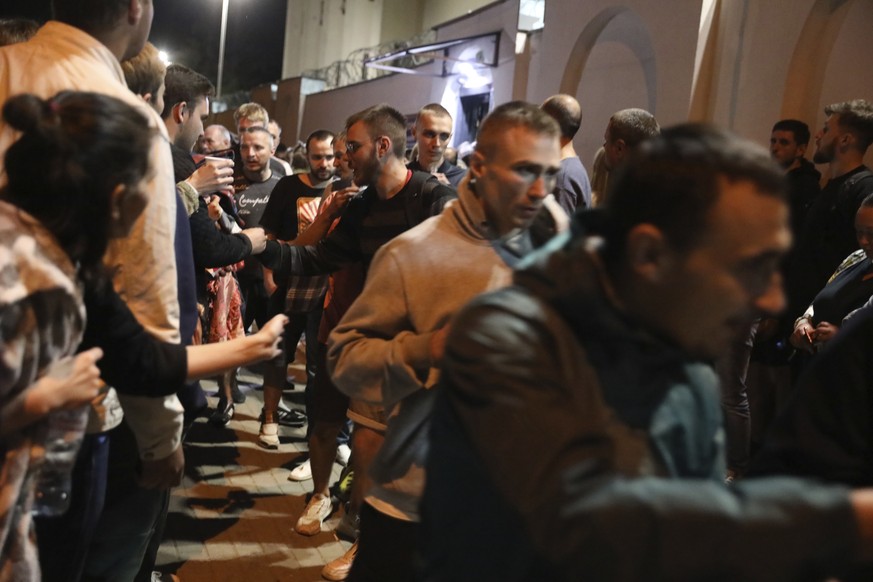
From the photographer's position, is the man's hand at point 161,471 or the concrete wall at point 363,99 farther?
the concrete wall at point 363,99

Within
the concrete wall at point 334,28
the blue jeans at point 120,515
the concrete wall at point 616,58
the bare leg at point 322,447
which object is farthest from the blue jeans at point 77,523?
the concrete wall at point 334,28

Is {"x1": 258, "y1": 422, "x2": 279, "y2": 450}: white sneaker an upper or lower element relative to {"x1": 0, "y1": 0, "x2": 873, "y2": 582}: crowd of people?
lower

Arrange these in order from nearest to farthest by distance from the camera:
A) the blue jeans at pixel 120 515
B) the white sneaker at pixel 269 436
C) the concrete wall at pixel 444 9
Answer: the blue jeans at pixel 120 515, the white sneaker at pixel 269 436, the concrete wall at pixel 444 9

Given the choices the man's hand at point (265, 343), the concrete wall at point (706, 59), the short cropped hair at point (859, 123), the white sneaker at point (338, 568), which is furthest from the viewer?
the concrete wall at point (706, 59)

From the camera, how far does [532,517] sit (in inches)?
47.9

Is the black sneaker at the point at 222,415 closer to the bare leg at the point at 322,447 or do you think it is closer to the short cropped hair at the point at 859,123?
the bare leg at the point at 322,447

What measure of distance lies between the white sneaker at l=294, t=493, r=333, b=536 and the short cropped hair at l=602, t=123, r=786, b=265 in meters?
4.02

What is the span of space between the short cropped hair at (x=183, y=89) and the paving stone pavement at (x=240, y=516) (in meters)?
2.28

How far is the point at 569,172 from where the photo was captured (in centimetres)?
490

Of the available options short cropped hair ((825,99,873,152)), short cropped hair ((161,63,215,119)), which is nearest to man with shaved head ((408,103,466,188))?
short cropped hair ((161,63,215,119))

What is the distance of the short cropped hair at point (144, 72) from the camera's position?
123 inches

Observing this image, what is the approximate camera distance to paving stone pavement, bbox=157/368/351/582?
14.8 ft

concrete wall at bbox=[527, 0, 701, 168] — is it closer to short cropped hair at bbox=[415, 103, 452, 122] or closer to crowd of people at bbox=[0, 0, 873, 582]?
short cropped hair at bbox=[415, 103, 452, 122]

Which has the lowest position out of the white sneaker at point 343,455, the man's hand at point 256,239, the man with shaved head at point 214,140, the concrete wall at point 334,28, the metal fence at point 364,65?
the white sneaker at point 343,455
